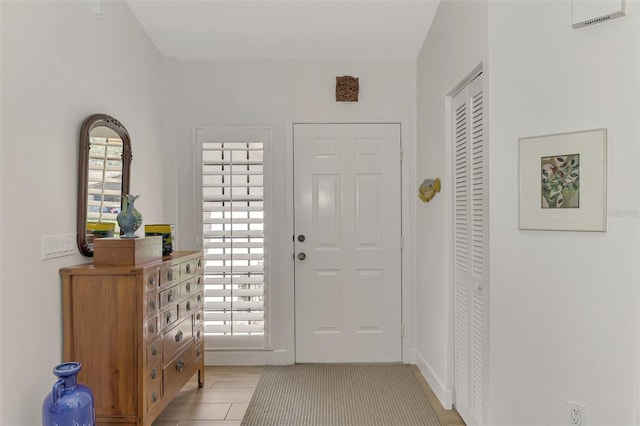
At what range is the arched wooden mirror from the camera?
258 cm

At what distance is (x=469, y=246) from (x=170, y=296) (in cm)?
185

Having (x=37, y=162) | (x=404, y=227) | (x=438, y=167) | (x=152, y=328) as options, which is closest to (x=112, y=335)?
(x=152, y=328)

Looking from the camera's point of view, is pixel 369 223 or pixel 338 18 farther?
pixel 369 223

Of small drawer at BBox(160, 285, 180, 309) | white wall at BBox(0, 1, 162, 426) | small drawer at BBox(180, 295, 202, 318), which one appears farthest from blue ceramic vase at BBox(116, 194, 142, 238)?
small drawer at BBox(180, 295, 202, 318)

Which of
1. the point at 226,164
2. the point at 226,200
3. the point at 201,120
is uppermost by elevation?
the point at 201,120

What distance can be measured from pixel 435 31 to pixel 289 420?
2.92 meters

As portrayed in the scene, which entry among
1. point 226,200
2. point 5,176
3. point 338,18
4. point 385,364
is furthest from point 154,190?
point 385,364

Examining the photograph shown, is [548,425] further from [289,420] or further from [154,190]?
[154,190]

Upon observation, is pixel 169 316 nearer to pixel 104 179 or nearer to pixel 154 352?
pixel 154 352

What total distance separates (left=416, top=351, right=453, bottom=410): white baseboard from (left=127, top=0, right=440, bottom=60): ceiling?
2.60 m

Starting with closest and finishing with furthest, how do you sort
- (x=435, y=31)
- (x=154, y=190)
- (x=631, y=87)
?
(x=631, y=87) → (x=435, y=31) → (x=154, y=190)

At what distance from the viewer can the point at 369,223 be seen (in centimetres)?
399

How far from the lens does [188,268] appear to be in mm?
3158

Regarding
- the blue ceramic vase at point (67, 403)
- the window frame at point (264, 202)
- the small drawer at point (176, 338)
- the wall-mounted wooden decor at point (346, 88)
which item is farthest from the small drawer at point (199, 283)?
the wall-mounted wooden decor at point (346, 88)
